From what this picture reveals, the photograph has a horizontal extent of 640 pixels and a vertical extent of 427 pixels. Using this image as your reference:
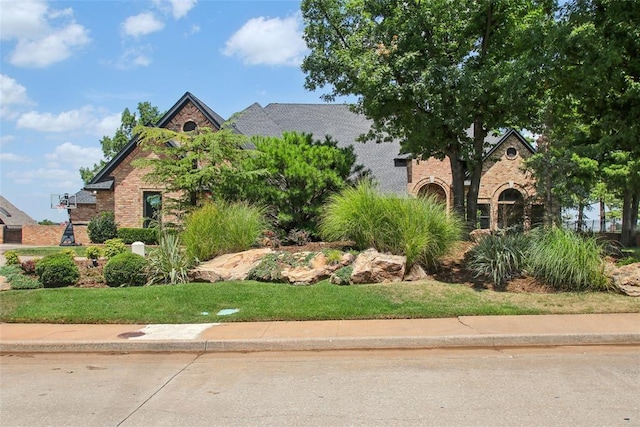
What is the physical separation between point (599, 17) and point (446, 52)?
375 cm

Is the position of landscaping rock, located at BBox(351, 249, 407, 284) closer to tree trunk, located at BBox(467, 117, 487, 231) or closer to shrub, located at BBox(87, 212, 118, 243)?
tree trunk, located at BBox(467, 117, 487, 231)

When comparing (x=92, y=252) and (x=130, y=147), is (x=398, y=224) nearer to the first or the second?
(x=92, y=252)

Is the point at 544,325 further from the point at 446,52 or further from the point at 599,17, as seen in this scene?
the point at 446,52

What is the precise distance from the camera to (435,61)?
1234 cm

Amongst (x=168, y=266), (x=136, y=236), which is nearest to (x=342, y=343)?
(x=168, y=266)

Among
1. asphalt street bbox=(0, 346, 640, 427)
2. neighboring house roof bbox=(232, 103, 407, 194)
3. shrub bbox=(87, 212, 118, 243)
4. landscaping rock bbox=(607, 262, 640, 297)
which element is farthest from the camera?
neighboring house roof bbox=(232, 103, 407, 194)

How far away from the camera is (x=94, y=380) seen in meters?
5.97

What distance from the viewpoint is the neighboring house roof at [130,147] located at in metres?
26.8

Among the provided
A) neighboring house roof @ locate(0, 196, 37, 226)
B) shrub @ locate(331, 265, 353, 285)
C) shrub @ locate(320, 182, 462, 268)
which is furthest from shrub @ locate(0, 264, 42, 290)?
neighboring house roof @ locate(0, 196, 37, 226)

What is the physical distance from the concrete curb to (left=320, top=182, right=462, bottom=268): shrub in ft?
Result: 12.5

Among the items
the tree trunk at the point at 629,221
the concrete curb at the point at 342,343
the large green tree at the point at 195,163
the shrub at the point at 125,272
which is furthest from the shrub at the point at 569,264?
the tree trunk at the point at 629,221

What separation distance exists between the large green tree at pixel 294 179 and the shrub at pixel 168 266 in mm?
3303

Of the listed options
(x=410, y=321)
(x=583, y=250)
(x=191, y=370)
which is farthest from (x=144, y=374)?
(x=583, y=250)

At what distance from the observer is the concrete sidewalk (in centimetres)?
714
